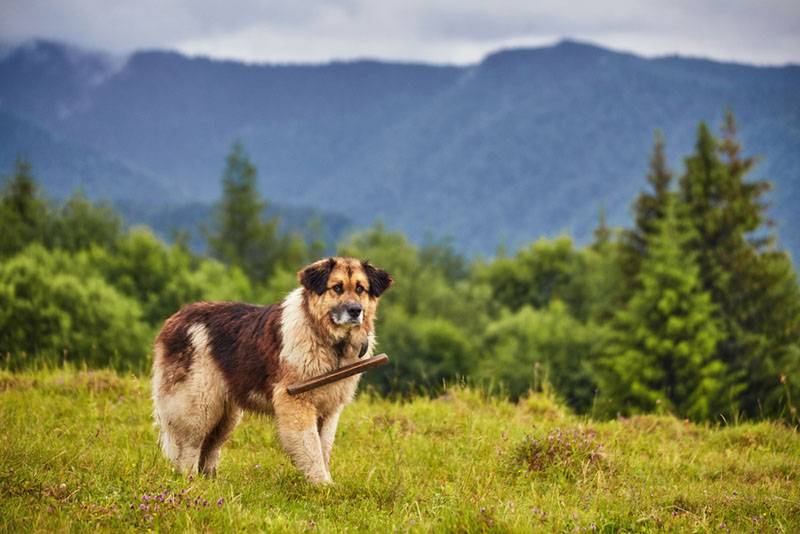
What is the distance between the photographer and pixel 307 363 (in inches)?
298

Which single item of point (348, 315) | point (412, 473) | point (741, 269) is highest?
point (348, 315)

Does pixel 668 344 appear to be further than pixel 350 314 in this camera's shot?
Yes

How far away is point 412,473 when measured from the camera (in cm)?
784

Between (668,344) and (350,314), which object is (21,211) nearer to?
(668,344)

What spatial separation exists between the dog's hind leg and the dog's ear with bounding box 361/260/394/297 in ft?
6.62

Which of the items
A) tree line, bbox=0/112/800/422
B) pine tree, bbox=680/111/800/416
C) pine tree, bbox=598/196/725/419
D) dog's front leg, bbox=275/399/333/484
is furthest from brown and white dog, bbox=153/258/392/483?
pine tree, bbox=680/111/800/416

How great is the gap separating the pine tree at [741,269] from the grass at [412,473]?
3544 centimetres

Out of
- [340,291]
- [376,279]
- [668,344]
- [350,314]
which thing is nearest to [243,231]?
[668,344]

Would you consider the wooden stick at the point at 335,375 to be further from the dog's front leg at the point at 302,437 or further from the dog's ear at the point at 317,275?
the dog's ear at the point at 317,275

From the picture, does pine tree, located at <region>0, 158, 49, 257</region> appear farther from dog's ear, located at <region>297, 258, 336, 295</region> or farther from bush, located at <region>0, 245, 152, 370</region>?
dog's ear, located at <region>297, 258, 336, 295</region>

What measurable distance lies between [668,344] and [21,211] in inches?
2373

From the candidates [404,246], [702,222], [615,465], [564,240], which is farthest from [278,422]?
[404,246]

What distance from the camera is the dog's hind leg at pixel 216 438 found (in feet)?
Result: 26.8

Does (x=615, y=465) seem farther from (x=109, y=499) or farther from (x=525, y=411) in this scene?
(x=109, y=499)
